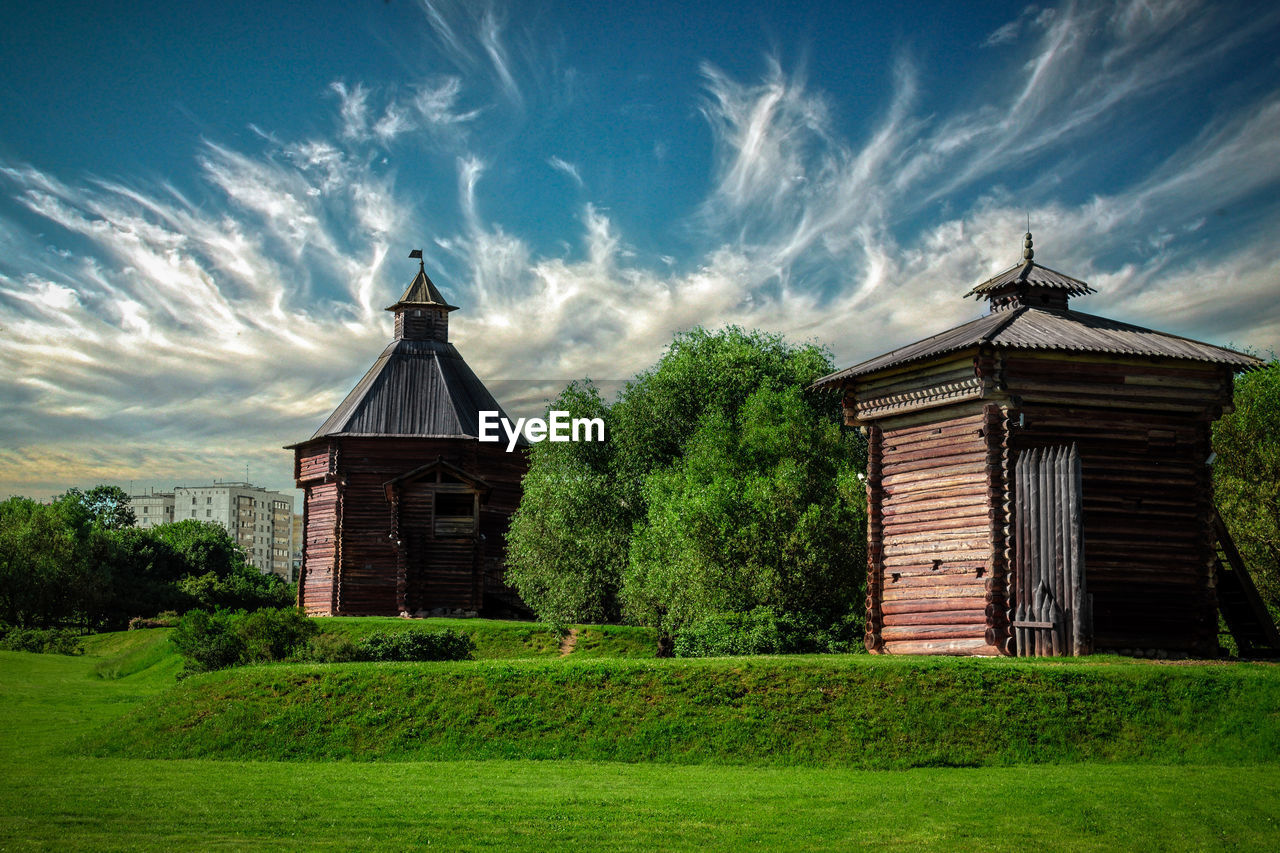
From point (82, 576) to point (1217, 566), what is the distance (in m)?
Result: 51.0

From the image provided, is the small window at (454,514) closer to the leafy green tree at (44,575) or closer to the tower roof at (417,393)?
the tower roof at (417,393)

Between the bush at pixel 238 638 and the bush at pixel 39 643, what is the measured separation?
18.3 m

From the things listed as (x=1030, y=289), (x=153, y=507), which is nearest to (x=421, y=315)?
(x=1030, y=289)

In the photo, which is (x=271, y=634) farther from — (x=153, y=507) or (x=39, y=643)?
(x=153, y=507)

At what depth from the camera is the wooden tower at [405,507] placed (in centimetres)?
4750

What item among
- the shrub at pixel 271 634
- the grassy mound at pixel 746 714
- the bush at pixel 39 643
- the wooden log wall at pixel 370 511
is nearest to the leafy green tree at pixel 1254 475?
the grassy mound at pixel 746 714

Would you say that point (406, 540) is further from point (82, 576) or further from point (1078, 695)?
point (1078, 695)

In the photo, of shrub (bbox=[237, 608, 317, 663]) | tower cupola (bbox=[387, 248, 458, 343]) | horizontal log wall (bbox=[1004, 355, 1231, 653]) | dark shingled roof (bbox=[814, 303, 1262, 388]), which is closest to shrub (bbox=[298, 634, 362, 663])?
shrub (bbox=[237, 608, 317, 663])

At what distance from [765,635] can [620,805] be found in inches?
580

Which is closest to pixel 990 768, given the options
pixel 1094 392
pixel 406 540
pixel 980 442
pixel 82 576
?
pixel 980 442

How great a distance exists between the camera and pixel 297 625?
2769 centimetres

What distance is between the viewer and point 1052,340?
25828 millimetres

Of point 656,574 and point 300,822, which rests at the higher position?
point 656,574

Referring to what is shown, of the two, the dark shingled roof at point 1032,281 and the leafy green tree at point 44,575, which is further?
the leafy green tree at point 44,575
